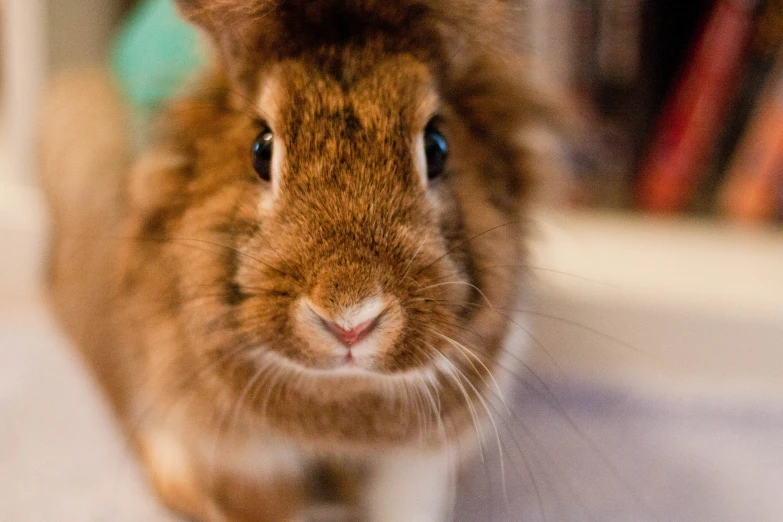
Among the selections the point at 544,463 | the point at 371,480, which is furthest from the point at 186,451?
the point at 544,463

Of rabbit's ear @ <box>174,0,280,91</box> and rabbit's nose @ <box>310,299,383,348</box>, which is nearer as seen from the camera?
rabbit's nose @ <box>310,299,383,348</box>

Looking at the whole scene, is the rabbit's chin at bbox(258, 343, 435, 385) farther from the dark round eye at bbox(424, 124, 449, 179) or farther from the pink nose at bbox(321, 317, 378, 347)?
the dark round eye at bbox(424, 124, 449, 179)

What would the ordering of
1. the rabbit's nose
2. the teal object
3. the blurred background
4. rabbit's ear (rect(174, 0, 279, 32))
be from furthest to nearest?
the blurred background
the teal object
rabbit's ear (rect(174, 0, 279, 32))
the rabbit's nose

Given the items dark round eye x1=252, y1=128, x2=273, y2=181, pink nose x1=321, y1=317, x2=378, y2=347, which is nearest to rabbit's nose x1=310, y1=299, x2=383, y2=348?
pink nose x1=321, y1=317, x2=378, y2=347

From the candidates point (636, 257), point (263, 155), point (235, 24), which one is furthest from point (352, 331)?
point (636, 257)

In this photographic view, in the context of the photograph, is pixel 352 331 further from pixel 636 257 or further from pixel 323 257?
pixel 636 257

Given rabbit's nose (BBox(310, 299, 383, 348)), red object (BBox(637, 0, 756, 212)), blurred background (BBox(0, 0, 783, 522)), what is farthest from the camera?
red object (BBox(637, 0, 756, 212))

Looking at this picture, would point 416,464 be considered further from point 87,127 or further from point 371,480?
point 87,127
